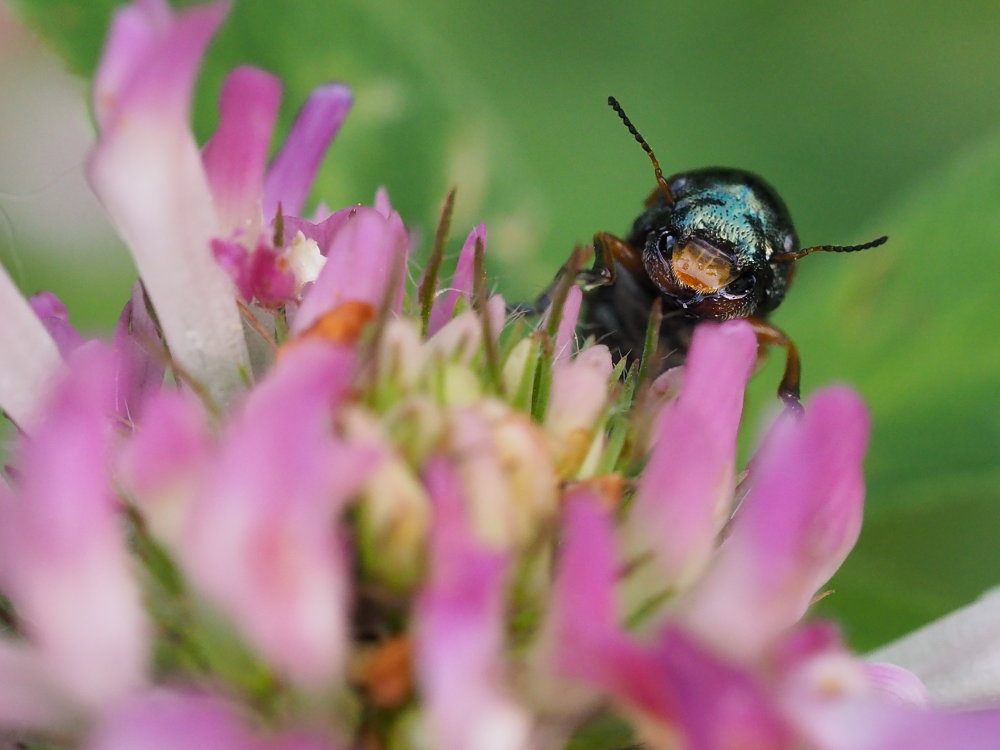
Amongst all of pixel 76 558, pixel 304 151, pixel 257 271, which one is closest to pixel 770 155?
pixel 304 151

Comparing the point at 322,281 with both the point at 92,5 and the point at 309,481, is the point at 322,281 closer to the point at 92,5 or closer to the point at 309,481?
the point at 309,481

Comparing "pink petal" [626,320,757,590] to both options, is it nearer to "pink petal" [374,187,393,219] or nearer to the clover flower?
the clover flower

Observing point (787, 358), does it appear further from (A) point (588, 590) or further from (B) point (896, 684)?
(A) point (588, 590)

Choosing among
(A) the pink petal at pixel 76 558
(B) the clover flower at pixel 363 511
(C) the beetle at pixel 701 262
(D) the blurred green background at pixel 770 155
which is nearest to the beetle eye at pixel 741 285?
(C) the beetle at pixel 701 262

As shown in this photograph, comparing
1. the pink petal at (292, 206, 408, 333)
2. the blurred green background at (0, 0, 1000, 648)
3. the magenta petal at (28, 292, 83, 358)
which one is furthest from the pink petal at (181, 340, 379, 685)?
the blurred green background at (0, 0, 1000, 648)

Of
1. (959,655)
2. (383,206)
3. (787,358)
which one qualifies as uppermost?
(383,206)

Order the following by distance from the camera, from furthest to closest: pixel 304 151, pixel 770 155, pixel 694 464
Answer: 1. pixel 770 155
2. pixel 304 151
3. pixel 694 464

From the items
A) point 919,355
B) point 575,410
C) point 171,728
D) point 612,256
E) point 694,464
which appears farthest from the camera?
point 919,355

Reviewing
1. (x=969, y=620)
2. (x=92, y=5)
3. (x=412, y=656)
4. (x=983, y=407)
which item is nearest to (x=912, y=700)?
(x=969, y=620)
